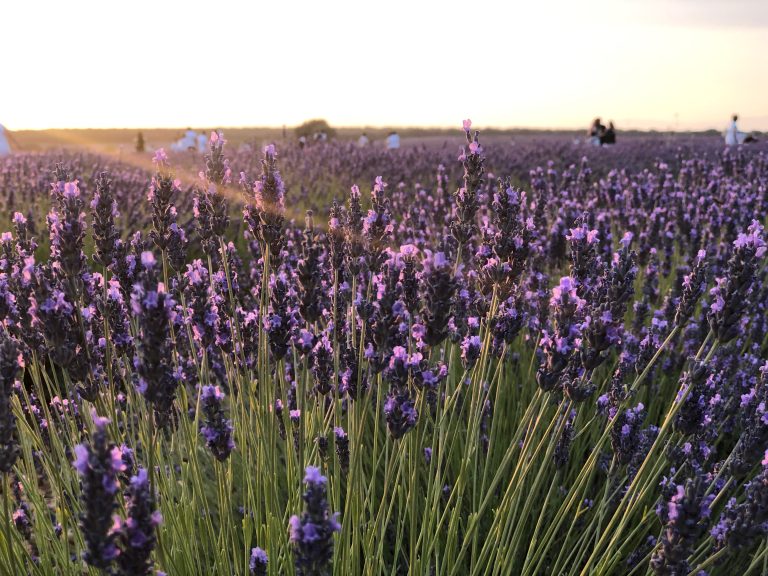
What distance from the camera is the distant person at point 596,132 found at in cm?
2166

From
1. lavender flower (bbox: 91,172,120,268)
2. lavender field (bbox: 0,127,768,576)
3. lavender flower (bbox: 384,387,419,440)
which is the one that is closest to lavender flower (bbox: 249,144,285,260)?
lavender field (bbox: 0,127,768,576)

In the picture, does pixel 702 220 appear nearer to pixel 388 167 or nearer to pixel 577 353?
pixel 577 353

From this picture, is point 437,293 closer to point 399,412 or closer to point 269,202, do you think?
point 399,412

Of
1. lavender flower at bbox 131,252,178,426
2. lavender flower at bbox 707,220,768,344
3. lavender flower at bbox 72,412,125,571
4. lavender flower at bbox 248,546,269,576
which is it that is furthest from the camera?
lavender flower at bbox 707,220,768,344

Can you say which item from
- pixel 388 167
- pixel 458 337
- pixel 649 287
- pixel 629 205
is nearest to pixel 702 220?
pixel 629 205

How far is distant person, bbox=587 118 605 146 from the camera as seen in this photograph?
21.7m

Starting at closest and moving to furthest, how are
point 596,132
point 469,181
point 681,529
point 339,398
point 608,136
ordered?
1. point 681,529
2. point 469,181
3. point 339,398
4. point 608,136
5. point 596,132

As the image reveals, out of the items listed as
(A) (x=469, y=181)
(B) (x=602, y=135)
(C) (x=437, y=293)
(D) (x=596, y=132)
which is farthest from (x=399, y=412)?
(D) (x=596, y=132)

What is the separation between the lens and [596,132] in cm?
2295

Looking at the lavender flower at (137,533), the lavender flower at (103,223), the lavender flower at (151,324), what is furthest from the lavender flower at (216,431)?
the lavender flower at (103,223)

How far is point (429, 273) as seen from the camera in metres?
1.63

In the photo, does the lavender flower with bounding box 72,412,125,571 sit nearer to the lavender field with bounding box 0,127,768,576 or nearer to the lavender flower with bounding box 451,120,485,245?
the lavender field with bounding box 0,127,768,576

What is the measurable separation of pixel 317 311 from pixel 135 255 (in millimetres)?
801

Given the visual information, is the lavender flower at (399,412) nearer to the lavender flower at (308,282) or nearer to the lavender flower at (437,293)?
the lavender flower at (437,293)
